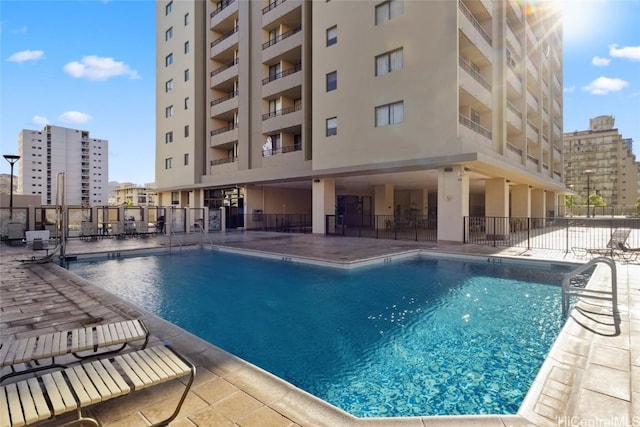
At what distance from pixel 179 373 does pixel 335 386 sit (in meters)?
2.00

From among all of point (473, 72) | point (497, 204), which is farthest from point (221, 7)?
point (497, 204)

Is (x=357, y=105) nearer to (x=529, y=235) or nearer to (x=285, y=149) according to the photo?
(x=285, y=149)

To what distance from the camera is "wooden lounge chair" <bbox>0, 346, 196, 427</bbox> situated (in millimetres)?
2162

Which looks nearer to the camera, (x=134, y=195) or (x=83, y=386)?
(x=83, y=386)

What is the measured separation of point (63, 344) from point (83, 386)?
1071 mm

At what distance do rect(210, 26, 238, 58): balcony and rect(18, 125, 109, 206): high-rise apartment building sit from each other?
3758 inches

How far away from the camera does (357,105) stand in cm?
1847

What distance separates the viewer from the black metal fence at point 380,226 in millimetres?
20859

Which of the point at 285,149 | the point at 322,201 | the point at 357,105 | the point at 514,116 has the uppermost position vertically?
the point at 514,116

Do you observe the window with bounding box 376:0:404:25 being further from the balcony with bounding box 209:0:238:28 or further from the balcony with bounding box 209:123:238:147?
the balcony with bounding box 209:0:238:28

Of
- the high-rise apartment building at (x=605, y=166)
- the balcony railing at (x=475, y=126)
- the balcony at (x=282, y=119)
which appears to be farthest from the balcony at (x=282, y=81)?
the high-rise apartment building at (x=605, y=166)

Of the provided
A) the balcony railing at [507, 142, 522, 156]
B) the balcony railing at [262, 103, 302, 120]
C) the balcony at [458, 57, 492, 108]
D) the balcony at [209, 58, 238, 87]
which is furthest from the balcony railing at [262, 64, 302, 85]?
the balcony railing at [507, 142, 522, 156]

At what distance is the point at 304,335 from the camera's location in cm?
557

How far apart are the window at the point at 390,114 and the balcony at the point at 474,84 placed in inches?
119
